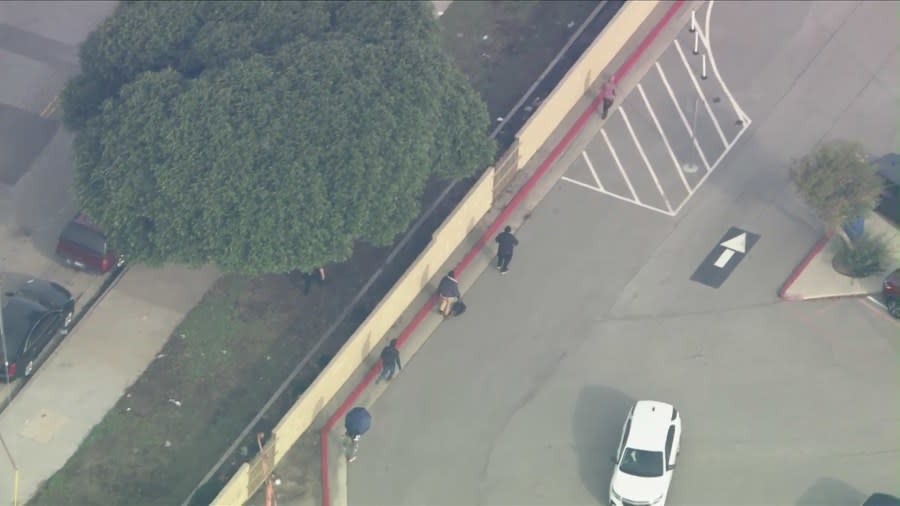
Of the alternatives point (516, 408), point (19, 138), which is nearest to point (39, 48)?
point (19, 138)

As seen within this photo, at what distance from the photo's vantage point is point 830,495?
34.5m

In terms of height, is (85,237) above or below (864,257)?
below

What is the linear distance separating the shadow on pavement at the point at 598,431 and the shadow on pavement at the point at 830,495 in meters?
4.52

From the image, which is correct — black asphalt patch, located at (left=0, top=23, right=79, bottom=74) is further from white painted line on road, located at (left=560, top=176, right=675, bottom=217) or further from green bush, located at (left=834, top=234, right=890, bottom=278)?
green bush, located at (left=834, top=234, right=890, bottom=278)

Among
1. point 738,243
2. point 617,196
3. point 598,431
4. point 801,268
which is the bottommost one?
point 598,431

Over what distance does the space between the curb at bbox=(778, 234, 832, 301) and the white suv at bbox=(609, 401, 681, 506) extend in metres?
5.39

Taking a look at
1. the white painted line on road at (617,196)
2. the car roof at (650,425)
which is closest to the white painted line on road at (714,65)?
the white painted line on road at (617,196)

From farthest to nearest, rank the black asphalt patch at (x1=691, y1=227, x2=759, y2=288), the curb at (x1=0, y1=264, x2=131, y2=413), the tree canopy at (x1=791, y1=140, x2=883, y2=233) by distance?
1. the black asphalt patch at (x1=691, y1=227, x2=759, y2=288)
2. the tree canopy at (x1=791, y1=140, x2=883, y2=233)
3. the curb at (x1=0, y1=264, x2=131, y2=413)

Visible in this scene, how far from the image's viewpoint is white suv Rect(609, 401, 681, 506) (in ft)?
111

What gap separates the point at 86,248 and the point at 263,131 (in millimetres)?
6512

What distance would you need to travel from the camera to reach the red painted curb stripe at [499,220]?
36.5 metres

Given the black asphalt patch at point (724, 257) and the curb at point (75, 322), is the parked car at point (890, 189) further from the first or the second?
the curb at point (75, 322)

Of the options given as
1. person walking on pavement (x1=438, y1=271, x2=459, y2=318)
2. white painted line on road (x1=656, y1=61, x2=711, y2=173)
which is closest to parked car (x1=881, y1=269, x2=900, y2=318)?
white painted line on road (x1=656, y1=61, x2=711, y2=173)

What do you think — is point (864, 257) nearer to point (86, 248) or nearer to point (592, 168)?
point (592, 168)
